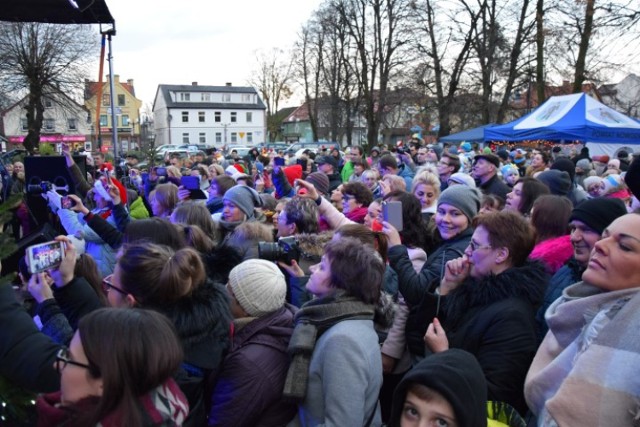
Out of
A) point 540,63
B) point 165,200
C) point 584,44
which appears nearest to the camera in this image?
point 165,200

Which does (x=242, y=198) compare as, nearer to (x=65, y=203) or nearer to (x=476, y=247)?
(x=65, y=203)

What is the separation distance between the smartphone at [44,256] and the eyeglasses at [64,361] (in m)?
0.50

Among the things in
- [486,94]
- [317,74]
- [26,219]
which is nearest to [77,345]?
[26,219]

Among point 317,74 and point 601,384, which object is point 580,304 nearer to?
point 601,384

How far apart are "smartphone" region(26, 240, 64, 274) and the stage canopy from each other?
315 centimetres

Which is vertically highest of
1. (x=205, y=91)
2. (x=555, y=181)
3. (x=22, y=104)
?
(x=205, y=91)

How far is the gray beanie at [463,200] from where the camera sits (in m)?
3.45

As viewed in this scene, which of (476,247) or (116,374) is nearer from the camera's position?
(116,374)

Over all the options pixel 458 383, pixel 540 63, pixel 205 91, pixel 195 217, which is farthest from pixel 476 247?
pixel 205 91

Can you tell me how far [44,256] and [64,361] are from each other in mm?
650

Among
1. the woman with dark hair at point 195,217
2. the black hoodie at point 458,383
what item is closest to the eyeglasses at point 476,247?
the black hoodie at point 458,383

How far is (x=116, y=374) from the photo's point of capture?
4.95ft

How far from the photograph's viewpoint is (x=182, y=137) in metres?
70.4

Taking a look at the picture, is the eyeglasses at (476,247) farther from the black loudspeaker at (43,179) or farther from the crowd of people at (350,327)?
the black loudspeaker at (43,179)
